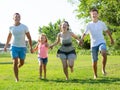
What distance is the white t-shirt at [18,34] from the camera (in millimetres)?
13836

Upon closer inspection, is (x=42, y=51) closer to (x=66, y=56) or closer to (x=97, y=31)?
(x=66, y=56)

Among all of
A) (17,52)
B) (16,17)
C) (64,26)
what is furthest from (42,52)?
(16,17)

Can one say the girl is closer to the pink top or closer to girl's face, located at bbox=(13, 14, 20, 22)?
the pink top

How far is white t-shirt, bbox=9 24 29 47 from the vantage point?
1384 centimetres

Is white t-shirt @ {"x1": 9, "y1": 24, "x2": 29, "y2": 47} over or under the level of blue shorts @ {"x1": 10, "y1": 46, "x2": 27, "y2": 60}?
over

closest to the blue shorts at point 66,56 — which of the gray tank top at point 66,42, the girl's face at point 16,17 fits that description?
the gray tank top at point 66,42

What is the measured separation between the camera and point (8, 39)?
46.4ft

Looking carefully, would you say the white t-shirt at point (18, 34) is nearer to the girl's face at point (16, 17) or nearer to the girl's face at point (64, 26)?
the girl's face at point (16, 17)

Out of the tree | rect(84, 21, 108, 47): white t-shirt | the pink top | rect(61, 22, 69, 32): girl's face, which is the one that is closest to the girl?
the pink top

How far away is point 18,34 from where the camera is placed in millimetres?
13844

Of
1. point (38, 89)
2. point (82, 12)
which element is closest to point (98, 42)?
point (38, 89)

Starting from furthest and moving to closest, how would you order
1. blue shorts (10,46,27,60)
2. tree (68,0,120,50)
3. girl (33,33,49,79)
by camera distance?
1. tree (68,0,120,50)
2. girl (33,33,49,79)
3. blue shorts (10,46,27,60)

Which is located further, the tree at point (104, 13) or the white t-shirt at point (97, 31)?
the tree at point (104, 13)

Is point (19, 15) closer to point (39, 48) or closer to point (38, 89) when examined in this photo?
point (39, 48)
